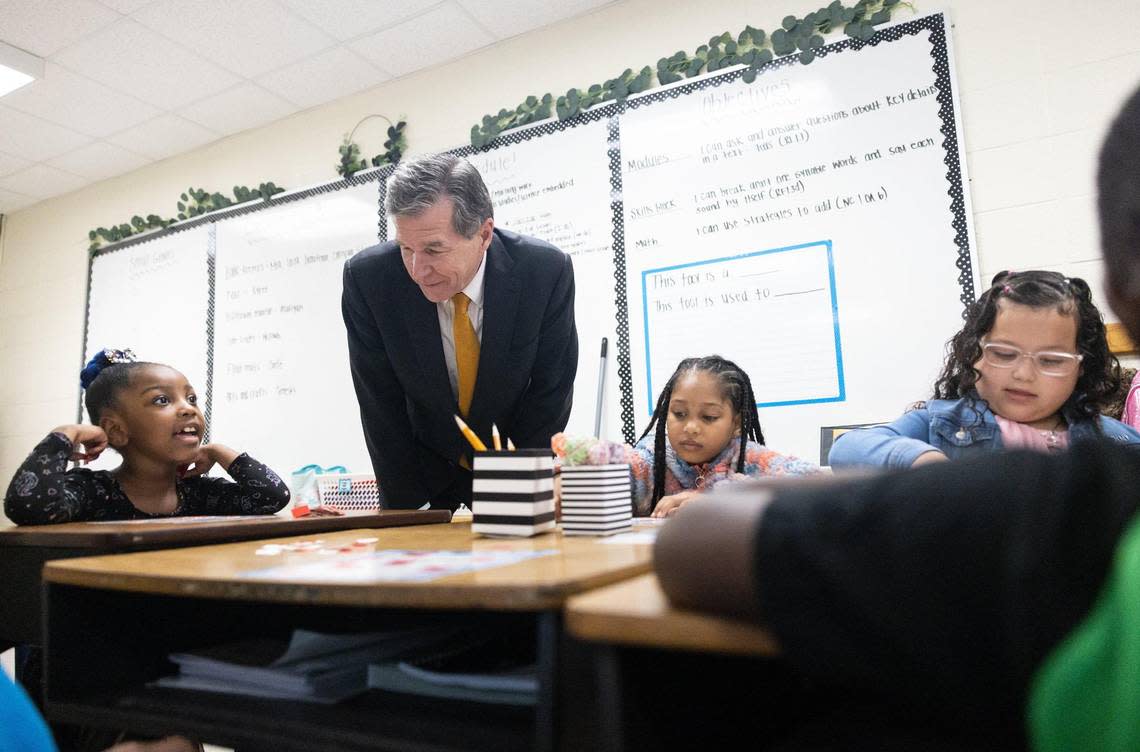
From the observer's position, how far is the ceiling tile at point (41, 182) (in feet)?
14.5

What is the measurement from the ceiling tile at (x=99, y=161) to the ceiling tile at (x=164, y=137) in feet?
0.31

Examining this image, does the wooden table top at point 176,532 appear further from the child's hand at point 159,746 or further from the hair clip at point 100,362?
Answer: the hair clip at point 100,362

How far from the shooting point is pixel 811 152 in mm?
2523

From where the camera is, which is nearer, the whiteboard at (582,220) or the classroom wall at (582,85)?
the classroom wall at (582,85)

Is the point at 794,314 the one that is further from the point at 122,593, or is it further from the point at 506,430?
the point at 122,593

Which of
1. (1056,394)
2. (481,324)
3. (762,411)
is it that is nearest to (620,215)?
(762,411)

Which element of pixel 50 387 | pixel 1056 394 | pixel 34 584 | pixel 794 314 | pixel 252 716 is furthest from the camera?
pixel 50 387

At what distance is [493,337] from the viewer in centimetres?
180

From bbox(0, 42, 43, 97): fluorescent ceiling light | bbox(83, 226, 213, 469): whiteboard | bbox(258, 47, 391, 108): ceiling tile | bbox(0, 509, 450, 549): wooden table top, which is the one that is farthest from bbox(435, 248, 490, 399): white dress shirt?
bbox(0, 42, 43, 97): fluorescent ceiling light

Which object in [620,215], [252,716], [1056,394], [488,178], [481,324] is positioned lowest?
[252,716]

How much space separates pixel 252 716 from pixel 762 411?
211 cm

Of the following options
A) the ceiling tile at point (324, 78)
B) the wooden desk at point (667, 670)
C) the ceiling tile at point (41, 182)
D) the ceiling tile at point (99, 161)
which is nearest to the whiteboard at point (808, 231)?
the ceiling tile at point (324, 78)

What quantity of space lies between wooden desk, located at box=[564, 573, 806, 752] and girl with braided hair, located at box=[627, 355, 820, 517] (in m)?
1.09

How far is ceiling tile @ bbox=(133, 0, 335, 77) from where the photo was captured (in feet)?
9.71
